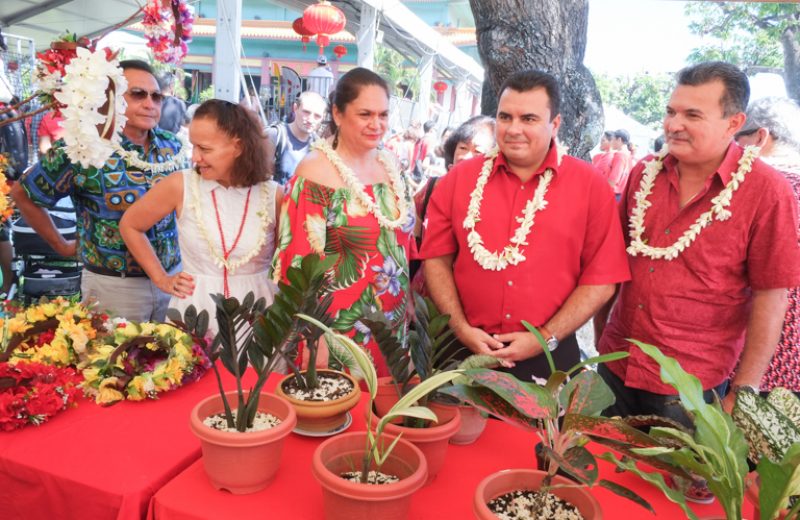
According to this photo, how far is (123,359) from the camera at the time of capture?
1618 mm

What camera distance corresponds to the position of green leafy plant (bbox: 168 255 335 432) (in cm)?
120

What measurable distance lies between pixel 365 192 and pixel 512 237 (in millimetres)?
590

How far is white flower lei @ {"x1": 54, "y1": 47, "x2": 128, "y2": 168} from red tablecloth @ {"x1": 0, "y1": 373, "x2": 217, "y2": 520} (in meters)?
0.68

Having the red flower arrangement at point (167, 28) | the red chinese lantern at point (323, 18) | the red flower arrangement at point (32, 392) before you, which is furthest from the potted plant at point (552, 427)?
the red chinese lantern at point (323, 18)

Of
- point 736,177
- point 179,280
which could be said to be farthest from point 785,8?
point 179,280

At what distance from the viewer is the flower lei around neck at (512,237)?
79.7 inches

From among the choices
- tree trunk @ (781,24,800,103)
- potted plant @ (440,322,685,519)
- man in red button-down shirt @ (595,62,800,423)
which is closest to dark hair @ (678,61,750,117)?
man in red button-down shirt @ (595,62,800,423)

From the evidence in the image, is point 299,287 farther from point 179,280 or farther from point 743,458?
point 179,280

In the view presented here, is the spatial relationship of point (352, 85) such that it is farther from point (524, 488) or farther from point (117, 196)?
point (524, 488)

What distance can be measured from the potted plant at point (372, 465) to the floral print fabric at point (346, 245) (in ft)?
3.32

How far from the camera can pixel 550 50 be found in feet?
11.7

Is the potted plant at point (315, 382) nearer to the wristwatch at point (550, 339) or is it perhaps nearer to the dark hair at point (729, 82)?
the wristwatch at point (550, 339)

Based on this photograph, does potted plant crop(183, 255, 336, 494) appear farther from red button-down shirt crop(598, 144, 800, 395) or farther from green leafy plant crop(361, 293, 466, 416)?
red button-down shirt crop(598, 144, 800, 395)

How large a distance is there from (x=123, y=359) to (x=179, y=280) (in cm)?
69
